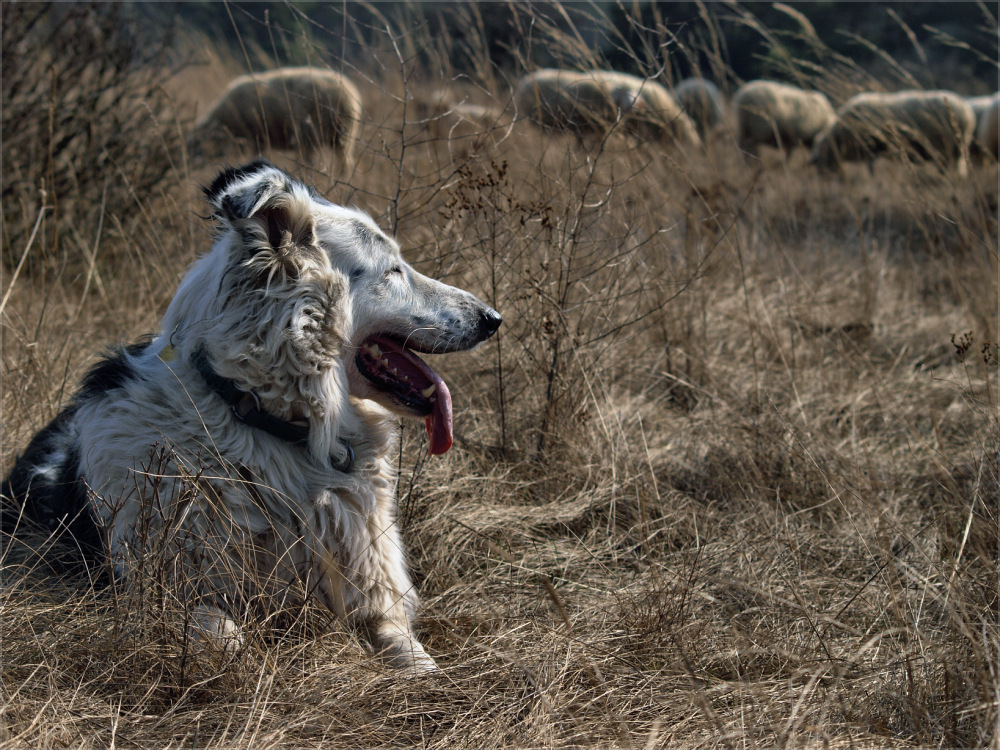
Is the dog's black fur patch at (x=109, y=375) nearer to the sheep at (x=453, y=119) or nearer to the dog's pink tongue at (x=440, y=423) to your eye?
the dog's pink tongue at (x=440, y=423)

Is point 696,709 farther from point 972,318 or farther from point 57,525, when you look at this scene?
point 972,318

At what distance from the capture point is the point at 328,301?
2492 mm

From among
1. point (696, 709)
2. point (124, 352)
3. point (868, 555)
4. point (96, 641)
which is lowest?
point (868, 555)

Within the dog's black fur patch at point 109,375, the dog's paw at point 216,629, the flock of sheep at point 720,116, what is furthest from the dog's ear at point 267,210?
the flock of sheep at point 720,116

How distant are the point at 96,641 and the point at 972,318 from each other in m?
5.34

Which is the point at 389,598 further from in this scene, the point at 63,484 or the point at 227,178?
the point at 227,178

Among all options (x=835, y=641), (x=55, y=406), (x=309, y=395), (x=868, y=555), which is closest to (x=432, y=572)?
(x=309, y=395)

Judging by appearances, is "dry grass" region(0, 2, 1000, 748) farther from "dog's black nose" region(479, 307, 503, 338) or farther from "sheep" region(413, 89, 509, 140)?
"dog's black nose" region(479, 307, 503, 338)

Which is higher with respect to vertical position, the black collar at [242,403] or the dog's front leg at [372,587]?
the black collar at [242,403]

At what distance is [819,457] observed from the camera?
356 centimetres

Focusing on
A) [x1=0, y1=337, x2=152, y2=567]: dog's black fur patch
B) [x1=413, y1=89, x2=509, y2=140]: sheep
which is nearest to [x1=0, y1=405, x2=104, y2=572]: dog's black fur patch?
[x1=0, y1=337, x2=152, y2=567]: dog's black fur patch

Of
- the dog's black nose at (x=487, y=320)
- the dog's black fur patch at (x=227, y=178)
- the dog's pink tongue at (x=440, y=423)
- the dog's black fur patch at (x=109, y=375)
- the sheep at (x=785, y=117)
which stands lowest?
the sheep at (x=785, y=117)

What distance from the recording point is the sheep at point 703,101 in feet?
17.5

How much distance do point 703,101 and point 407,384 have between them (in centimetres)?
366
